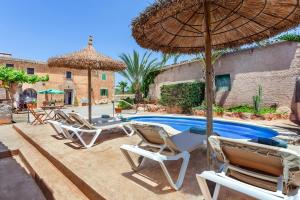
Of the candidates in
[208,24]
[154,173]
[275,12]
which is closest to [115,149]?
[154,173]

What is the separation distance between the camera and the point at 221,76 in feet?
47.0

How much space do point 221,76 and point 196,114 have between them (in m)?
3.69

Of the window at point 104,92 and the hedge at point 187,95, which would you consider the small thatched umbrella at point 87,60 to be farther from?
the window at point 104,92

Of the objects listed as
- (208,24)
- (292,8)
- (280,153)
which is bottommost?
(280,153)

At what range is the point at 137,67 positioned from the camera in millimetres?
20469

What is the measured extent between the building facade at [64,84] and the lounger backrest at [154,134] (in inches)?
1042

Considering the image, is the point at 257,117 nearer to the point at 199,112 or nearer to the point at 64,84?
A: the point at 199,112

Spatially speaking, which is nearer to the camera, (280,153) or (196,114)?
(280,153)

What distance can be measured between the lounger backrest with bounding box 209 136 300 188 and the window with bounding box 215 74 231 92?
1252 cm

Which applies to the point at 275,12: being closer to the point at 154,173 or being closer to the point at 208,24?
the point at 208,24

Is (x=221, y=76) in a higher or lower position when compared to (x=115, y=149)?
higher

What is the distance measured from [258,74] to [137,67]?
464 inches

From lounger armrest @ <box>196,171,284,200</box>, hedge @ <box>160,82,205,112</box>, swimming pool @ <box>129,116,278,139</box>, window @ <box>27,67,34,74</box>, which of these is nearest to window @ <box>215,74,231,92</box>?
hedge @ <box>160,82,205,112</box>

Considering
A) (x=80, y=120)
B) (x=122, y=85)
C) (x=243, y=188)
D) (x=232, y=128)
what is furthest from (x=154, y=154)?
(x=122, y=85)
